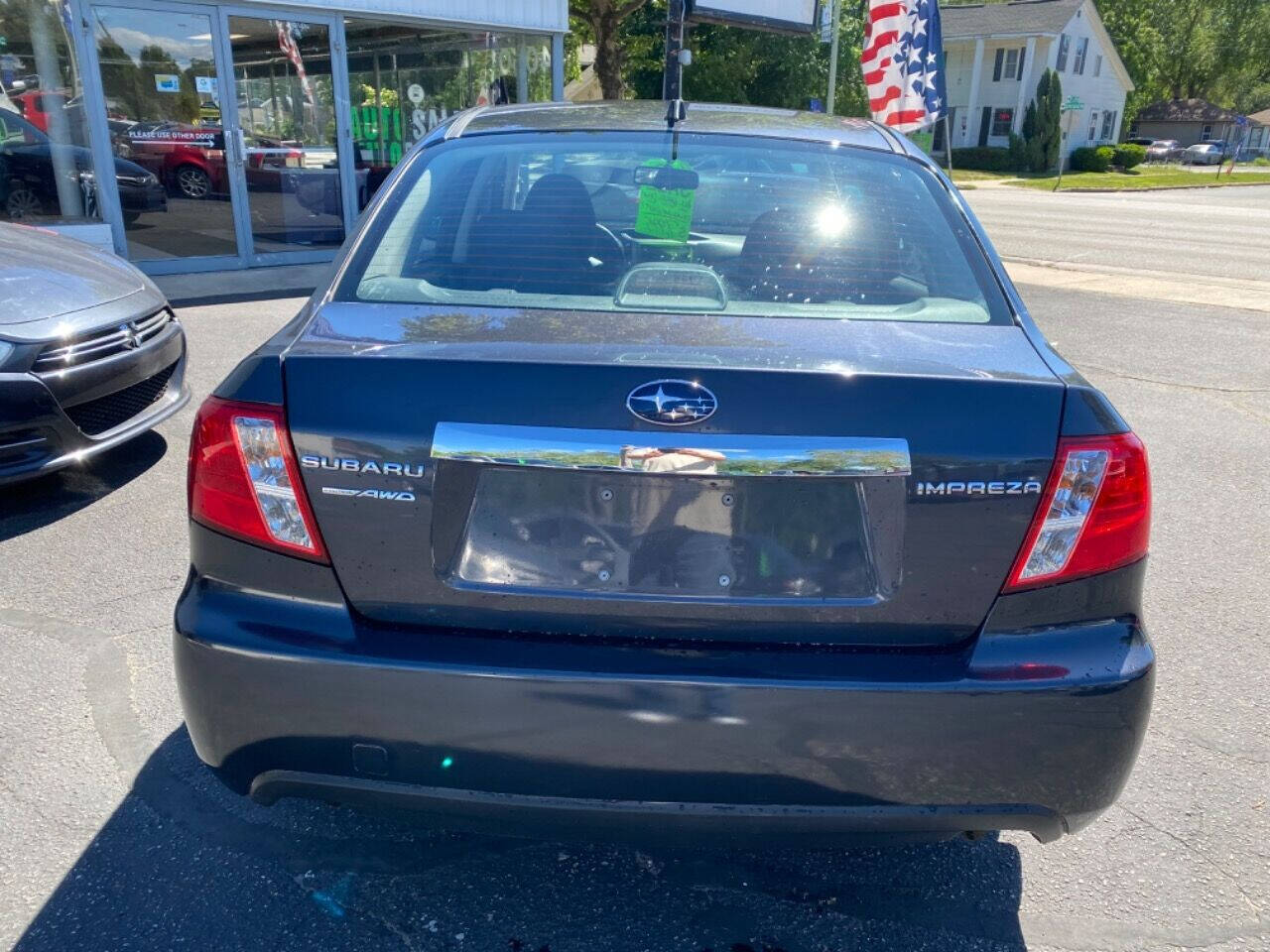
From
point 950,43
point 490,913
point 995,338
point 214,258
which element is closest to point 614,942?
point 490,913

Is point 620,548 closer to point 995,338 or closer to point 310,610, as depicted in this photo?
point 310,610

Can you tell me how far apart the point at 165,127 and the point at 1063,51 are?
52257 millimetres

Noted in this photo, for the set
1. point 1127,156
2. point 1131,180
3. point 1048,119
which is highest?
point 1048,119

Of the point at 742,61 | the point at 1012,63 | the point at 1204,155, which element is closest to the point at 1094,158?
the point at 1012,63

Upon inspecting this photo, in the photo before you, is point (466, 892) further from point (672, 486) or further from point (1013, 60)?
point (1013, 60)

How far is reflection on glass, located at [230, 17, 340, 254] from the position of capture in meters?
11.0

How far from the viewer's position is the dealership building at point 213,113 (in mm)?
10148

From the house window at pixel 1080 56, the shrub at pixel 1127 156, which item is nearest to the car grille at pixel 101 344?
the shrub at pixel 1127 156

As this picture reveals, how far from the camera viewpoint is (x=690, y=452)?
1.78 metres

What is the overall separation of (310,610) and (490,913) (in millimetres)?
843

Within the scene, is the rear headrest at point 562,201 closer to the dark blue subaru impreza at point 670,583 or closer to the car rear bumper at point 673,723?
the dark blue subaru impreza at point 670,583

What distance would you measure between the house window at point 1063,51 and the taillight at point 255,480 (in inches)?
2269

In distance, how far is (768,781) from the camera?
1.86 metres

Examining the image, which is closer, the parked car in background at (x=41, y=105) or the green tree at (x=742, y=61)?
the parked car in background at (x=41, y=105)
